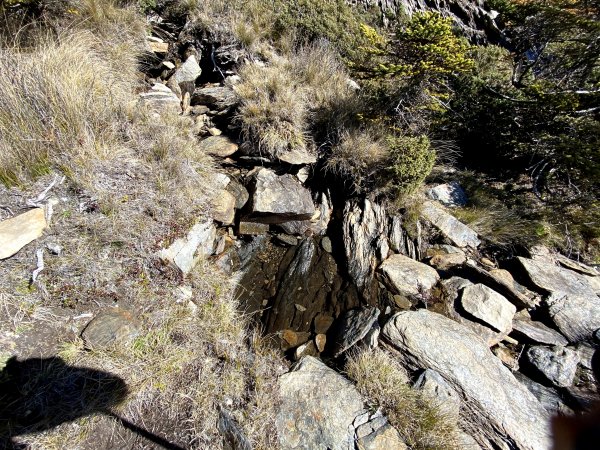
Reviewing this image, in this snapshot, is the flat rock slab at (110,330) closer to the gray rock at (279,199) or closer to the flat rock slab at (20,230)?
the flat rock slab at (20,230)

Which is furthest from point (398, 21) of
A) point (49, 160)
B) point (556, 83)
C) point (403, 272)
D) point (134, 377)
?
point (134, 377)

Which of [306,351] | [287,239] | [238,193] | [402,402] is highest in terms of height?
[238,193]

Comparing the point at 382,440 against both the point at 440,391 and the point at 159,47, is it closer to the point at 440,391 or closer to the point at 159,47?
the point at 440,391

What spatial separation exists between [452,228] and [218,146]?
14.5 feet

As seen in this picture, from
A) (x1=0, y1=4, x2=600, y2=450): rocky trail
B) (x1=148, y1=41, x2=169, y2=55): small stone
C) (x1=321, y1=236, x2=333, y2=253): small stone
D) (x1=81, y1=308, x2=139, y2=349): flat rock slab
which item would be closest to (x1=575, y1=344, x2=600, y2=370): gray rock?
(x1=0, y1=4, x2=600, y2=450): rocky trail

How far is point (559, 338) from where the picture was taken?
4020 mm

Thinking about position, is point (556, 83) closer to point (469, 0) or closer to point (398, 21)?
point (398, 21)

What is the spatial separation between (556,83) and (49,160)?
8172 mm

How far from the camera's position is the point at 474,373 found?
3.37m

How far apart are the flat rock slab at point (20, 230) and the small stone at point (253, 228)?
2.52 m

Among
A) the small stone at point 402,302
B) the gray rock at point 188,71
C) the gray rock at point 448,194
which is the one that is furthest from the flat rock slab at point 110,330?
the gray rock at point 448,194

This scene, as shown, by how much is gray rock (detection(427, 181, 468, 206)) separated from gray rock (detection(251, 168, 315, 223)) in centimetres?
233

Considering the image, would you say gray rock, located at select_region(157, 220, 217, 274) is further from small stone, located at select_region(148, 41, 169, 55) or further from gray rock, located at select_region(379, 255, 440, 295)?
small stone, located at select_region(148, 41, 169, 55)

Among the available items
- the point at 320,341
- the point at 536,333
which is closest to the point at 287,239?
the point at 320,341
